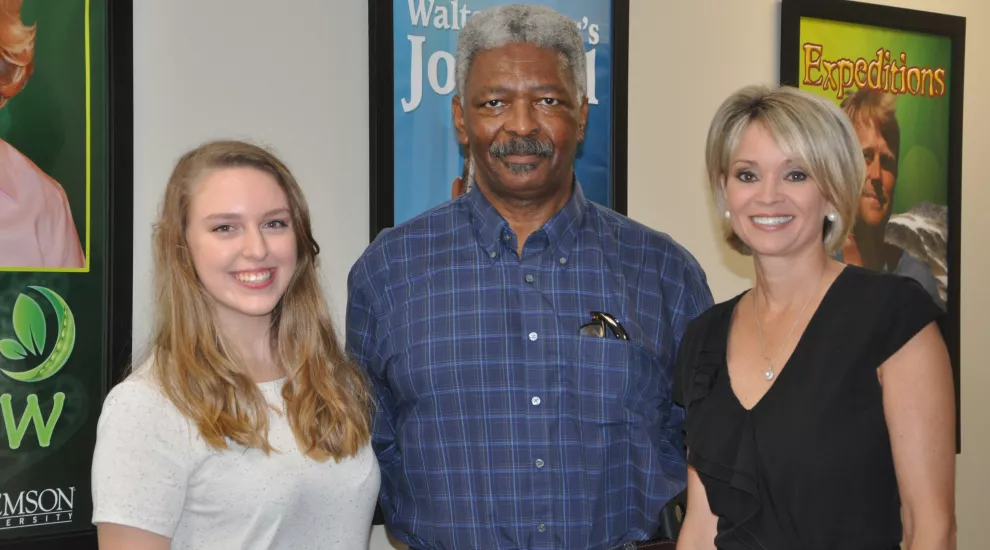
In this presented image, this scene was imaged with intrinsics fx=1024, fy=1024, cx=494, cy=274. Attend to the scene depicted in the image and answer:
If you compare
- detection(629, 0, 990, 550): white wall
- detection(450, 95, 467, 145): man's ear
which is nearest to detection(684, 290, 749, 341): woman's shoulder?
detection(450, 95, 467, 145): man's ear

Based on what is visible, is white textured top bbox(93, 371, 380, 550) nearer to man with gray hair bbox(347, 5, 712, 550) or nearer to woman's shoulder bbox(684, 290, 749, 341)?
man with gray hair bbox(347, 5, 712, 550)

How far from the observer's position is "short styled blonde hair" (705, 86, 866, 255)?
1810 millimetres

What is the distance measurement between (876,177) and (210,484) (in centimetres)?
275

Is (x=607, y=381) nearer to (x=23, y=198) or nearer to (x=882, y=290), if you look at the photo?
(x=882, y=290)

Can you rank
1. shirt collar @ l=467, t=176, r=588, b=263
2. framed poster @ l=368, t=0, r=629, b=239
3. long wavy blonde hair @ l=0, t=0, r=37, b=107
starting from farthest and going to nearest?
framed poster @ l=368, t=0, r=629, b=239, long wavy blonde hair @ l=0, t=0, r=37, b=107, shirt collar @ l=467, t=176, r=588, b=263

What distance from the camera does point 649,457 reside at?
2074mm

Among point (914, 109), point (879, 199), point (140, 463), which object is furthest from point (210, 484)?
point (914, 109)

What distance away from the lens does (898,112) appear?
3.66 metres

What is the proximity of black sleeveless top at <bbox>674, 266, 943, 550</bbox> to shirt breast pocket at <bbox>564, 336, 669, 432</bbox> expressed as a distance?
0.23 meters

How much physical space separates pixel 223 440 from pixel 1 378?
0.89m

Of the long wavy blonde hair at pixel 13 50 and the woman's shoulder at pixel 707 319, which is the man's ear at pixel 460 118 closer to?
the woman's shoulder at pixel 707 319

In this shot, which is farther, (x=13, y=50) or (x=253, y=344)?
(x=13, y=50)

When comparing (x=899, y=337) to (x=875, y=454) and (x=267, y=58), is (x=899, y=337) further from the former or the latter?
(x=267, y=58)

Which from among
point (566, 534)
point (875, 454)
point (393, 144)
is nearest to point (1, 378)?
point (393, 144)
